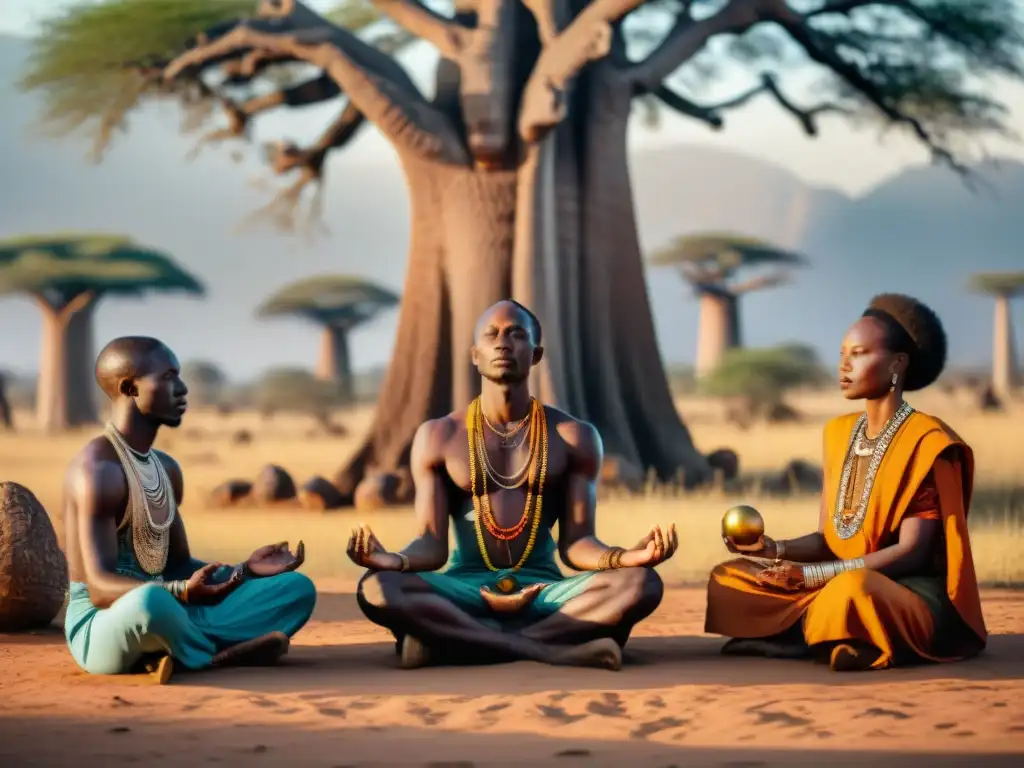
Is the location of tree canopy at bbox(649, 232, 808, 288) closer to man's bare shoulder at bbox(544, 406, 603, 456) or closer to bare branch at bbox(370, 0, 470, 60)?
bare branch at bbox(370, 0, 470, 60)

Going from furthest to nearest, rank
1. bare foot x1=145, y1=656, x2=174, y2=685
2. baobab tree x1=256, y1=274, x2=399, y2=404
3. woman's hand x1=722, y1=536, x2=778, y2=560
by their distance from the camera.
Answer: baobab tree x1=256, y1=274, x2=399, y2=404 → woman's hand x1=722, y1=536, x2=778, y2=560 → bare foot x1=145, y1=656, x2=174, y2=685

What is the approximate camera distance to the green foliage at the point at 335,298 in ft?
114

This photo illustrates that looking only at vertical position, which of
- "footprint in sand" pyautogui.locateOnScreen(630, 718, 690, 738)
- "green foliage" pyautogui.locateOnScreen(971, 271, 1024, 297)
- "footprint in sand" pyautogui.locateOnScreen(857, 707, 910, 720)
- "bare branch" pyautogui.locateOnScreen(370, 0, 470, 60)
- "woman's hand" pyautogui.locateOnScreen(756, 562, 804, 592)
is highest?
"green foliage" pyautogui.locateOnScreen(971, 271, 1024, 297)

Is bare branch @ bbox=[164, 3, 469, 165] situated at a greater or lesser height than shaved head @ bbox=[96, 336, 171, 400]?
greater

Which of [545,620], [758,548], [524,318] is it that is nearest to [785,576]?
[758,548]

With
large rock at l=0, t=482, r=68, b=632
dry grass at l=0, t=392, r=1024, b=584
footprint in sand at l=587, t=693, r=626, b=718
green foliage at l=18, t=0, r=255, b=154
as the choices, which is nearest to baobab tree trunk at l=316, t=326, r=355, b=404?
A: dry grass at l=0, t=392, r=1024, b=584

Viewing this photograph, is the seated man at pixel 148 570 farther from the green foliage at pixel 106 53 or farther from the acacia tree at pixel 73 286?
the acacia tree at pixel 73 286

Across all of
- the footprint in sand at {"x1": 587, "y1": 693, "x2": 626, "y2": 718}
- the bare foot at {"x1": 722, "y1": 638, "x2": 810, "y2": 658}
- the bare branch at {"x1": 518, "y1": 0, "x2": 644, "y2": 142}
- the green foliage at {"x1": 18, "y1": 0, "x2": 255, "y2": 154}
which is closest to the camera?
the footprint in sand at {"x1": 587, "y1": 693, "x2": 626, "y2": 718}

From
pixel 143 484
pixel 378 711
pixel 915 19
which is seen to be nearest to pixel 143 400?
pixel 143 484

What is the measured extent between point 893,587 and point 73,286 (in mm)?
25710

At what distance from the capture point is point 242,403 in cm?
4459

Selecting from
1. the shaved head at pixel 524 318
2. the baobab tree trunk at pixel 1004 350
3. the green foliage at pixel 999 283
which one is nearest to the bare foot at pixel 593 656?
the shaved head at pixel 524 318

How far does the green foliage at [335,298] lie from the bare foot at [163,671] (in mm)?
29215

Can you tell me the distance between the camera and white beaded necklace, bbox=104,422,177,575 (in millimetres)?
5605
